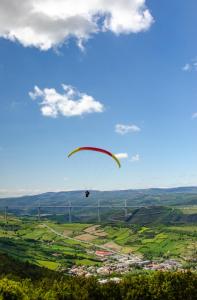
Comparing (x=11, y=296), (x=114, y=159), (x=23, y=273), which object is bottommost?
(x=23, y=273)

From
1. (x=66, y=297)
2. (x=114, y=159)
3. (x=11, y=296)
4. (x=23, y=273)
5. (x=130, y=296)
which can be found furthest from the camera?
(x=23, y=273)

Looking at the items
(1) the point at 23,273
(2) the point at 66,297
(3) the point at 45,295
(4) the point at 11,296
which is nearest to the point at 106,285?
(2) the point at 66,297

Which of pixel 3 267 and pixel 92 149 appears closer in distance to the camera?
pixel 92 149

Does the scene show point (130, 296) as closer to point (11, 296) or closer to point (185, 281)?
point (185, 281)

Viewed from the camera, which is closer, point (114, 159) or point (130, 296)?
point (130, 296)

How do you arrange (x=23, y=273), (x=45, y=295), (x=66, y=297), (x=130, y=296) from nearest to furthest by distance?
(x=45, y=295) < (x=66, y=297) < (x=130, y=296) < (x=23, y=273)

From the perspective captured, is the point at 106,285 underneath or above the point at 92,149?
underneath

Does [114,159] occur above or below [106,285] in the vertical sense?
above

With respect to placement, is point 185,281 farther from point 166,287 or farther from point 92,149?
point 92,149

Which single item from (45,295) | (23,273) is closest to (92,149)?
(45,295)
